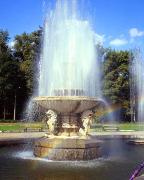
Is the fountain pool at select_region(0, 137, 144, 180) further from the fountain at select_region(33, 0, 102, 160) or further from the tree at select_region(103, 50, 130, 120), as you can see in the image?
the tree at select_region(103, 50, 130, 120)

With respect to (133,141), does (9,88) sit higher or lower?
higher

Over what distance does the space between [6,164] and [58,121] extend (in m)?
3.56

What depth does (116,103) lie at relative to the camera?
191ft

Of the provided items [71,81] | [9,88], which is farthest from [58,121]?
[9,88]

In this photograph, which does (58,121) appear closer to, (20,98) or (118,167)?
(118,167)

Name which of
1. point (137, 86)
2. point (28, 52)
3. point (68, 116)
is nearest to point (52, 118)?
point (68, 116)

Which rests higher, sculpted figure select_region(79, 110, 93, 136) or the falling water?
the falling water

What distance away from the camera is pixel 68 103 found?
55.0 ft

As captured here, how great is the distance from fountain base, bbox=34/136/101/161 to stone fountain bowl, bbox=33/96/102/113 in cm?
122

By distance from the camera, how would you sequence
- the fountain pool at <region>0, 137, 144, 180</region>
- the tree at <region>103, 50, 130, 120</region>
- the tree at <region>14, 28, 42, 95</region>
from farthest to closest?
the tree at <region>103, 50, 130, 120</region>, the tree at <region>14, 28, 42, 95</region>, the fountain pool at <region>0, 137, 144, 180</region>

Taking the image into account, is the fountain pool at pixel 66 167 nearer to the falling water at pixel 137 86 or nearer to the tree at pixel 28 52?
the tree at pixel 28 52

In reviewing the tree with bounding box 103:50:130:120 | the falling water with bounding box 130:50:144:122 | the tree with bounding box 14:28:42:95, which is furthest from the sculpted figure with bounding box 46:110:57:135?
the falling water with bounding box 130:50:144:122

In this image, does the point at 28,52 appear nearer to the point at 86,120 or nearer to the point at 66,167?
the point at 86,120

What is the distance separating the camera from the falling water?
190 feet
